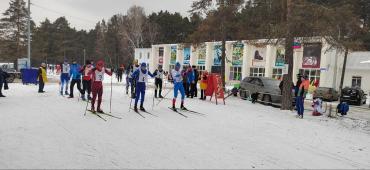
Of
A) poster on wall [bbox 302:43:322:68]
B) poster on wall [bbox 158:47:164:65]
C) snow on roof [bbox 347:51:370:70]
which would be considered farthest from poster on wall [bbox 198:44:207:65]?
snow on roof [bbox 347:51:370:70]

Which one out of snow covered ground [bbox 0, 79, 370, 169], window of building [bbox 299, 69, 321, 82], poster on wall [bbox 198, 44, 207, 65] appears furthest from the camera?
poster on wall [bbox 198, 44, 207, 65]

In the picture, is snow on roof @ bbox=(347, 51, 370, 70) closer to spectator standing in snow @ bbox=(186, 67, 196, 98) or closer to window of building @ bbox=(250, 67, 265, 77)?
window of building @ bbox=(250, 67, 265, 77)

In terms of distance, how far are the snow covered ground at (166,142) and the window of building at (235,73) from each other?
36272mm

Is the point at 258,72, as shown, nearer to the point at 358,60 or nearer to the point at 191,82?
the point at 358,60

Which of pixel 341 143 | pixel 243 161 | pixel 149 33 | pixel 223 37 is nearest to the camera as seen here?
pixel 243 161

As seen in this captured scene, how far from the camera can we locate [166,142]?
304 inches

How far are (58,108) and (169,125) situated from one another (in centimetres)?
486

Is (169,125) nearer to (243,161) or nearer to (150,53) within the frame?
(243,161)

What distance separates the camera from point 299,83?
46.2 feet

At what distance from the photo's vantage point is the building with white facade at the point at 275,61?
36500 millimetres

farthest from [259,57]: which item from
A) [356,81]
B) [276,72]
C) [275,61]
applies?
[356,81]

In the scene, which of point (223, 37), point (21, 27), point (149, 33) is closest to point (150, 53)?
point (149, 33)

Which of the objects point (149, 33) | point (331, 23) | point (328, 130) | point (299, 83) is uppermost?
point (149, 33)

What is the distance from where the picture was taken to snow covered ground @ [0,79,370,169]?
623cm
